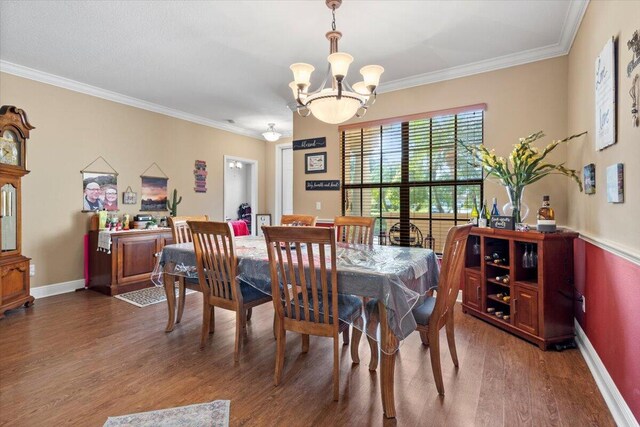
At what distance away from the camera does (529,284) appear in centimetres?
270

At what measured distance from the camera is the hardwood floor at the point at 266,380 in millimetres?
1777

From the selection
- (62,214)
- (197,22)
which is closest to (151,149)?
(62,214)

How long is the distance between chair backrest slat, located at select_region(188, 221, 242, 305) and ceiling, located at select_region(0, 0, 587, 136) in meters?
1.71

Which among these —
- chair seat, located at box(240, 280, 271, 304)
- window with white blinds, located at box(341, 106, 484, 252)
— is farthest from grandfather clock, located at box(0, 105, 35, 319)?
window with white blinds, located at box(341, 106, 484, 252)

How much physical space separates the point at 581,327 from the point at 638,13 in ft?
7.00

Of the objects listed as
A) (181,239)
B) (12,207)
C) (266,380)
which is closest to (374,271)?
(266,380)

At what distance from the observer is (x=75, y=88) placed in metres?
4.19

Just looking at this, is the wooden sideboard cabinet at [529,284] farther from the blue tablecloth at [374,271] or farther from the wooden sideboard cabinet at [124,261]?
the wooden sideboard cabinet at [124,261]

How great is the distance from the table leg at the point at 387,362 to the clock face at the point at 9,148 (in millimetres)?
3945

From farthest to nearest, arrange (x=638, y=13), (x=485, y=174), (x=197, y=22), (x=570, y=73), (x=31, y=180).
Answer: (x=31, y=180)
(x=485, y=174)
(x=570, y=73)
(x=197, y=22)
(x=638, y=13)

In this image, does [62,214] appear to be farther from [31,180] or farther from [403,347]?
[403,347]

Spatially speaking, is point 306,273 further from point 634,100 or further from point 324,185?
point 324,185

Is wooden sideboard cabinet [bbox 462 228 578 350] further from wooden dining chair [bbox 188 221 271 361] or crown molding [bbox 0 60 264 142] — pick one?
crown molding [bbox 0 60 264 142]

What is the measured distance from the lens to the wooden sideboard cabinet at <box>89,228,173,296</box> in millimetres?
4094
